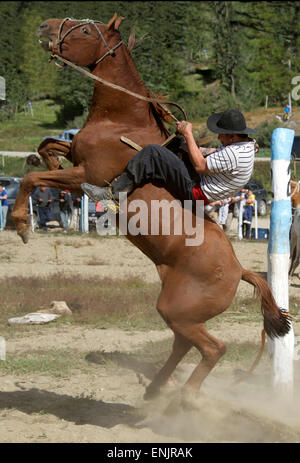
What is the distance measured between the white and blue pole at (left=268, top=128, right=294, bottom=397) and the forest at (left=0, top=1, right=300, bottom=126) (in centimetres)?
3801

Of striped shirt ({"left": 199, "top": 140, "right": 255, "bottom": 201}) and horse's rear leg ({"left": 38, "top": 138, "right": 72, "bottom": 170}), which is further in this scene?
horse's rear leg ({"left": 38, "top": 138, "right": 72, "bottom": 170})

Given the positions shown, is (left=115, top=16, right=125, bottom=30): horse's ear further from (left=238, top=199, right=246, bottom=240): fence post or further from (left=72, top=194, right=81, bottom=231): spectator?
(left=72, top=194, right=81, bottom=231): spectator

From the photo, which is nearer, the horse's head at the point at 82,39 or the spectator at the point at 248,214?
the horse's head at the point at 82,39

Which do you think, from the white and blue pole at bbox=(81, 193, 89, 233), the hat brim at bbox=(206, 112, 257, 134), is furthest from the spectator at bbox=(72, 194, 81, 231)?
the hat brim at bbox=(206, 112, 257, 134)

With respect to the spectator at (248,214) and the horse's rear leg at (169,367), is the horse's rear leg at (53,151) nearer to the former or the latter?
the horse's rear leg at (169,367)

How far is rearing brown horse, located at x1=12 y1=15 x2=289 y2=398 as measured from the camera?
5.27 meters

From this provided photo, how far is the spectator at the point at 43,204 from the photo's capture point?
18.6 metres

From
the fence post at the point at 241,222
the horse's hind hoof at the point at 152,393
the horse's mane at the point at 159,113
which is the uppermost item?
the horse's mane at the point at 159,113

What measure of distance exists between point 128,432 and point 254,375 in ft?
7.28

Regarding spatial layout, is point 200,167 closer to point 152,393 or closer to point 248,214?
point 152,393

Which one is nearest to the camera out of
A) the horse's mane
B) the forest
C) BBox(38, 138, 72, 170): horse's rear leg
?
the horse's mane

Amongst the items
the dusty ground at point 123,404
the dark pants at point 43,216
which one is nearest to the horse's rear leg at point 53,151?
the dusty ground at point 123,404

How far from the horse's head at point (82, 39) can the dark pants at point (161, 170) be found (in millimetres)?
1053

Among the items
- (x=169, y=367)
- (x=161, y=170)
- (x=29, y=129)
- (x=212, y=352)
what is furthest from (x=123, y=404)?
(x=29, y=129)
